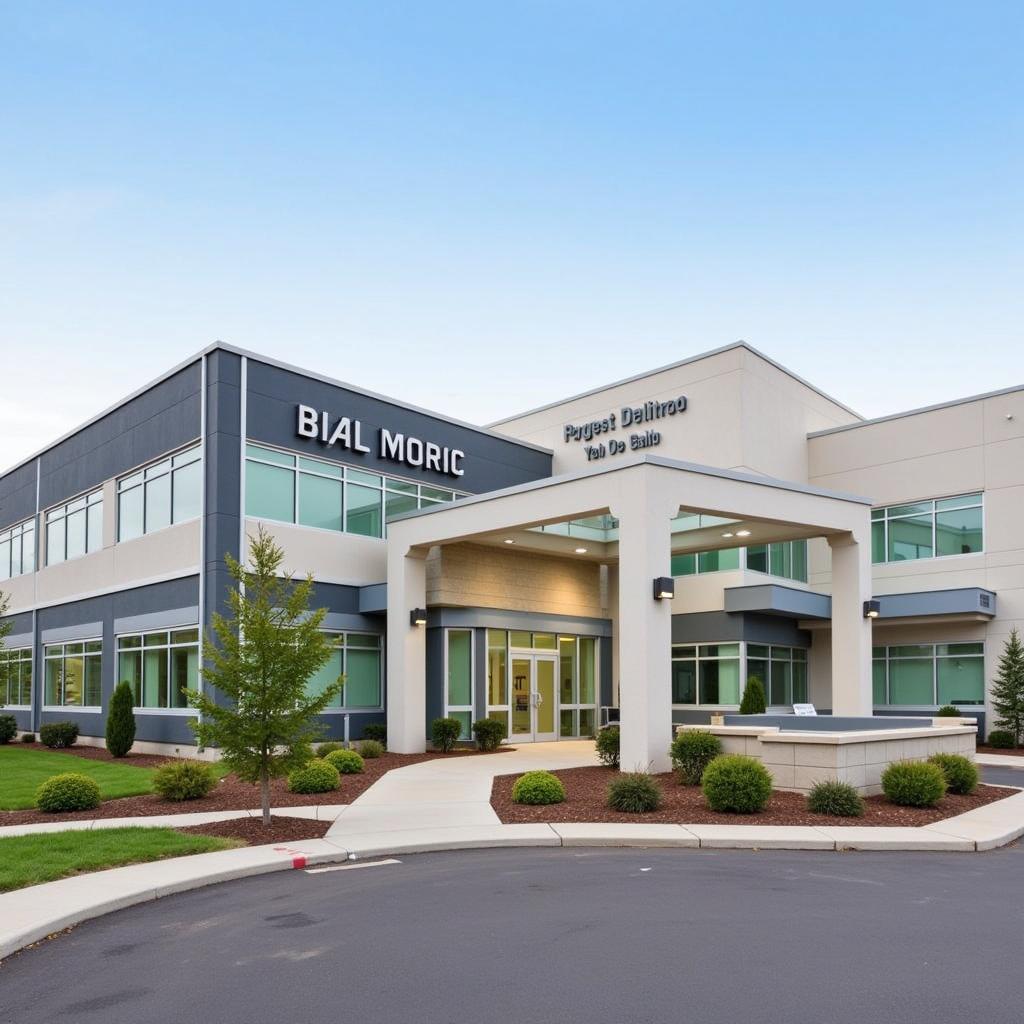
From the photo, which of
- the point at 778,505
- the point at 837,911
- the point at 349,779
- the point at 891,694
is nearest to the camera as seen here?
the point at 837,911

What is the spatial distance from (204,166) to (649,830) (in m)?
17.0

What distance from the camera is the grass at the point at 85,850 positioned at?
31.9 ft

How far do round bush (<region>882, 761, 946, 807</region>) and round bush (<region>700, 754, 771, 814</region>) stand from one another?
6.92 ft

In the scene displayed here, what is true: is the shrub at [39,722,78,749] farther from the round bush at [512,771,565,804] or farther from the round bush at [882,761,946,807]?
the round bush at [882,761,946,807]

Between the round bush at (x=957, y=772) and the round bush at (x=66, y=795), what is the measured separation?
515 inches

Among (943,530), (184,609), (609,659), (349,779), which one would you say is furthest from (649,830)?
(943,530)

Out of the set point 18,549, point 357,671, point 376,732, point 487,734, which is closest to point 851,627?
point 487,734

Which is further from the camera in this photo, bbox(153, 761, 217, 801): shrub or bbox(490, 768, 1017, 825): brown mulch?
bbox(153, 761, 217, 801): shrub

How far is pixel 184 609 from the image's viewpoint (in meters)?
23.2

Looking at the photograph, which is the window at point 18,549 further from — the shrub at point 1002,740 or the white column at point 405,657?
the shrub at point 1002,740

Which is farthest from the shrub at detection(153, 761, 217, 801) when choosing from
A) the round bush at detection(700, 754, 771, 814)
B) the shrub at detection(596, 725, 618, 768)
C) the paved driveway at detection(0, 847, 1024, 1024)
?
the round bush at detection(700, 754, 771, 814)

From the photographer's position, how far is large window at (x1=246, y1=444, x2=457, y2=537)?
23.3 metres

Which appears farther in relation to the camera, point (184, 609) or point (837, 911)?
point (184, 609)

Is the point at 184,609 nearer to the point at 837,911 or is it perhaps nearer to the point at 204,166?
the point at 204,166
